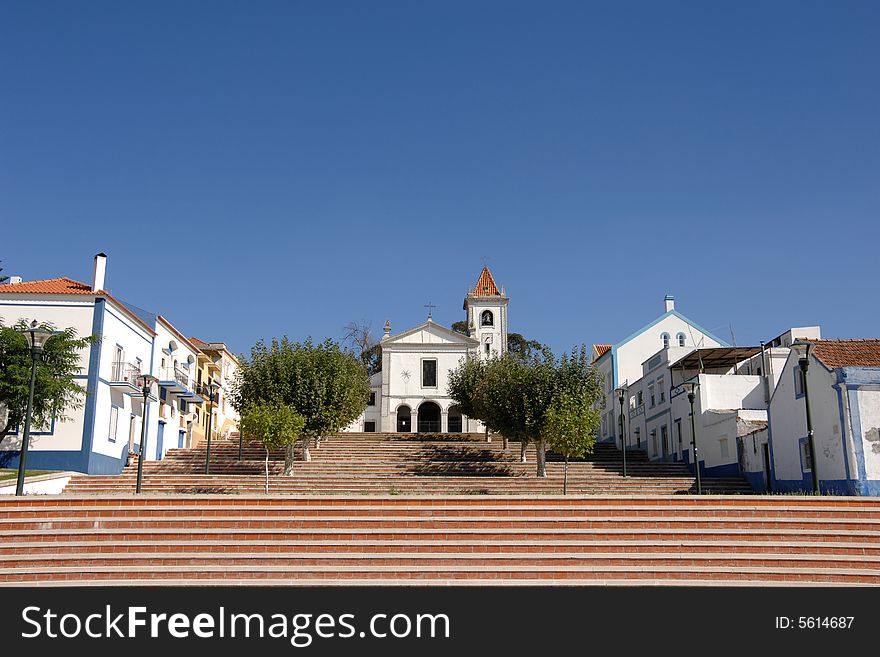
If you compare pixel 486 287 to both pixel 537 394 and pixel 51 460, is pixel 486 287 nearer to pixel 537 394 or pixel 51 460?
pixel 537 394

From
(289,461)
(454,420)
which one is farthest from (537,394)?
(454,420)

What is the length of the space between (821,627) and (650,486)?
1924cm

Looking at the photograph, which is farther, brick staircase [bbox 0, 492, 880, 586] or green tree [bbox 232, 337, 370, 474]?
green tree [bbox 232, 337, 370, 474]

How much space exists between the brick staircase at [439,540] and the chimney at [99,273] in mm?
18657

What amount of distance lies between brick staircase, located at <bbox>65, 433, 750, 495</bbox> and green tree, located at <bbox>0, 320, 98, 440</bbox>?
2.95m

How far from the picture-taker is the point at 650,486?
1174 inches

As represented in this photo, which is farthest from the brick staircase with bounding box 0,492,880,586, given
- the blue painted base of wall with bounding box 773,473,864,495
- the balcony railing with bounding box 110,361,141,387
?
the balcony railing with bounding box 110,361,141,387

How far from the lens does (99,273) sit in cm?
3378

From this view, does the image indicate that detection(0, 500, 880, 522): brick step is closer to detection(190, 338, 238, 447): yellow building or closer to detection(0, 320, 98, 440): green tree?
detection(0, 320, 98, 440): green tree

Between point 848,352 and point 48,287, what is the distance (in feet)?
A: 100

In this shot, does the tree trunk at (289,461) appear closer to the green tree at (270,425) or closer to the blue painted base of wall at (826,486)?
the green tree at (270,425)

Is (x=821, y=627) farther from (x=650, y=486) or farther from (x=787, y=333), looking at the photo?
(x=787, y=333)

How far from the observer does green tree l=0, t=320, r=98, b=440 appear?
2866cm

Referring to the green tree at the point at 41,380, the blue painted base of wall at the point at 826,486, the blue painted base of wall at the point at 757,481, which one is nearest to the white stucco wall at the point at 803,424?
the blue painted base of wall at the point at 826,486
